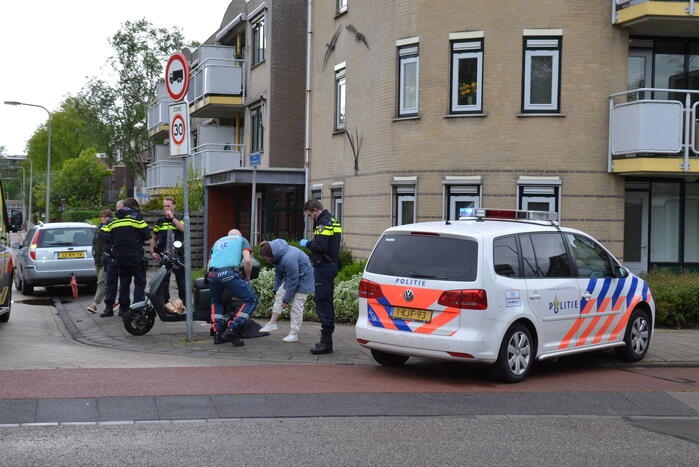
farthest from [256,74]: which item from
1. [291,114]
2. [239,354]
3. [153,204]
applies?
[239,354]

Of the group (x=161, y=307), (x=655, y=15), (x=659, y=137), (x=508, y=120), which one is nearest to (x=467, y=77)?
(x=508, y=120)

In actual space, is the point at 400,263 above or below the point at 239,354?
above

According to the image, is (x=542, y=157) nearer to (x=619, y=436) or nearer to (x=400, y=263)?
(x=400, y=263)

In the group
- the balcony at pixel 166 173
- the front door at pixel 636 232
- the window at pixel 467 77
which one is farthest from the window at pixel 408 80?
the balcony at pixel 166 173

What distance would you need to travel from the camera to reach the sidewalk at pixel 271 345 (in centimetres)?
1041

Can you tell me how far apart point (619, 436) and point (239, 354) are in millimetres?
4959

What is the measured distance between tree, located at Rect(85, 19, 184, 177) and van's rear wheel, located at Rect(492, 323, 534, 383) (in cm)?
4605

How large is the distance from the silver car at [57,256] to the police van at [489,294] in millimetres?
11201

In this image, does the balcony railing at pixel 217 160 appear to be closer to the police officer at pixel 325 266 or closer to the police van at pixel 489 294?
the police officer at pixel 325 266

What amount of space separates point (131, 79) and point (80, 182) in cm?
1630

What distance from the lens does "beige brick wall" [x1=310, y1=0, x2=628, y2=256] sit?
53.0ft

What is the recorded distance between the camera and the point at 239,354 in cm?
1052

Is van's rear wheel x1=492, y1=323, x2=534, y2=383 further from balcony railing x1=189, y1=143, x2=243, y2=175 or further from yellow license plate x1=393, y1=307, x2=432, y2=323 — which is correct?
balcony railing x1=189, y1=143, x2=243, y2=175

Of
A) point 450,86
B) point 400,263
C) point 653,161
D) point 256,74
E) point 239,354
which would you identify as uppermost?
point 256,74
